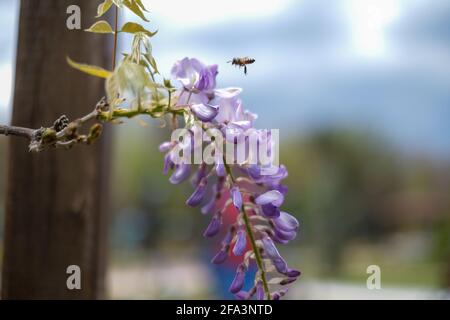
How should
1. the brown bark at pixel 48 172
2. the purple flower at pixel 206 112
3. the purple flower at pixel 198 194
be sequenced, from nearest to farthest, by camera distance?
1. the purple flower at pixel 206 112
2. the purple flower at pixel 198 194
3. the brown bark at pixel 48 172

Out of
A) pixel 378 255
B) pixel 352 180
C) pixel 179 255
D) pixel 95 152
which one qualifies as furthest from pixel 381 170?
pixel 95 152

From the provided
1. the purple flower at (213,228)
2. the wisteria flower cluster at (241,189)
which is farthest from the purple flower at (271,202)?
the purple flower at (213,228)

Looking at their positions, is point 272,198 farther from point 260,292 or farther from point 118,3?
point 118,3

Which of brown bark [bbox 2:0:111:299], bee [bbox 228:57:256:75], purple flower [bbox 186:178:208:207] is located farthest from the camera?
brown bark [bbox 2:0:111:299]

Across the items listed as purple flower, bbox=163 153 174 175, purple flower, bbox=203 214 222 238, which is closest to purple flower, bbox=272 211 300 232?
purple flower, bbox=203 214 222 238

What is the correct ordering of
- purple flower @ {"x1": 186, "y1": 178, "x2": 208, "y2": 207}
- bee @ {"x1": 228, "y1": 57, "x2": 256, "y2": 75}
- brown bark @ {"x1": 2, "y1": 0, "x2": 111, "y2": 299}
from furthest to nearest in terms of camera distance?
brown bark @ {"x1": 2, "y1": 0, "x2": 111, "y2": 299}
bee @ {"x1": 228, "y1": 57, "x2": 256, "y2": 75}
purple flower @ {"x1": 186, "y1": 178, "x2": 208, "y2": 207}

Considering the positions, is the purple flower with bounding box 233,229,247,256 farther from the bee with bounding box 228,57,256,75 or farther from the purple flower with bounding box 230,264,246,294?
the bee with bounding box 228,57,256,75

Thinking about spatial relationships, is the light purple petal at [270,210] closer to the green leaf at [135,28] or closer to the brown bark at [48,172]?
the green leaf at [135,28]
